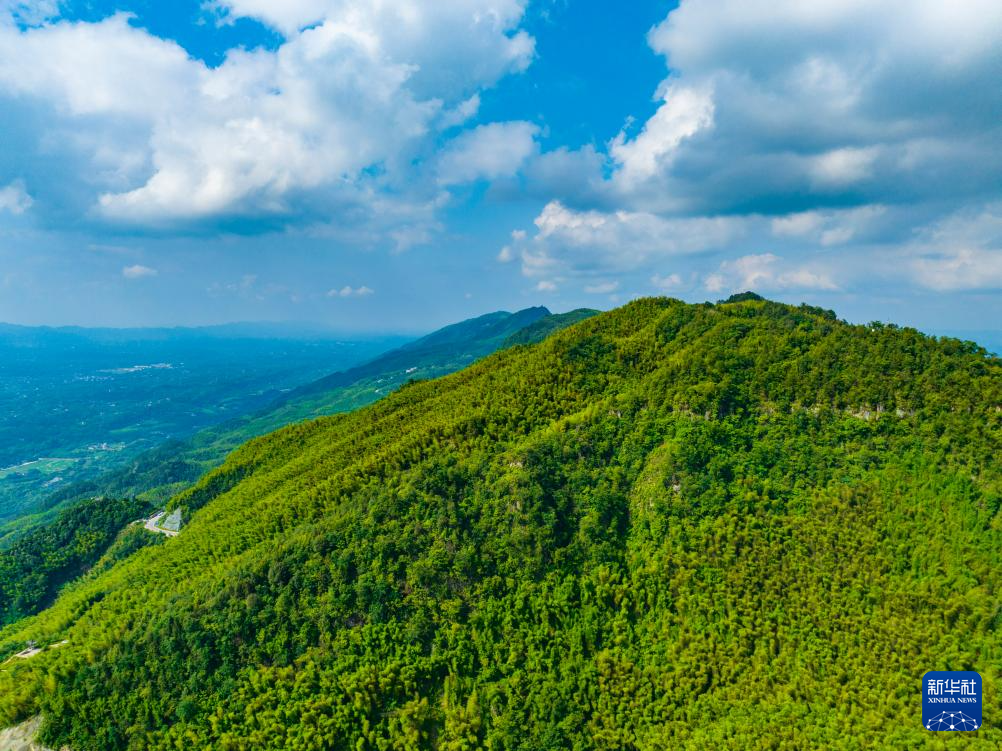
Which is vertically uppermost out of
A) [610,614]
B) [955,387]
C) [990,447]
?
[955,387]

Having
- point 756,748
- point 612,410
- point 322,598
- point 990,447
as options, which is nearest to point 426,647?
point 322,598

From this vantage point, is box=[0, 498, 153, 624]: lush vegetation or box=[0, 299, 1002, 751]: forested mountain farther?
box=[0, 498, 153, 624]: lush vegetation

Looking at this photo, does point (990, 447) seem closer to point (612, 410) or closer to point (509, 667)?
point (612, 410)

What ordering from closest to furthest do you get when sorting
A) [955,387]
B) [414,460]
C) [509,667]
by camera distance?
[509,667]
[955,387]
[414,460]

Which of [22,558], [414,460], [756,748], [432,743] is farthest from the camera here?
[22,558]

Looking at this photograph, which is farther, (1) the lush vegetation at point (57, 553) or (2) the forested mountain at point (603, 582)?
(1) the lush vegetation at point (57, 553)

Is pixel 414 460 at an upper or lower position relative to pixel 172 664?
upper

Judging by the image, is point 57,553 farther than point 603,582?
Yes

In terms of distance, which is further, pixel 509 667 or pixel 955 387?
pixel 955 387
